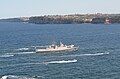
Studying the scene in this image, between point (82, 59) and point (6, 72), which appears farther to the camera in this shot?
point (82, 59)

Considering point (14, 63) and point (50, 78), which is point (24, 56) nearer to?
point (14, 63)

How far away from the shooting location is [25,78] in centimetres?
7444

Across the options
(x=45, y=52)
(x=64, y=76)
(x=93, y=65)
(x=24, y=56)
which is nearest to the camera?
(x=64, y=76)

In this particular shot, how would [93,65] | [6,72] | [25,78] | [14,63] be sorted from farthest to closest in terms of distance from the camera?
1. [14,63]
2. [93,65]
3. [6,72]
4. [25,78]

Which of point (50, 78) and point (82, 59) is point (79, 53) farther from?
point (50, 78)

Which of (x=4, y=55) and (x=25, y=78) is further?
(x=4, y=55)

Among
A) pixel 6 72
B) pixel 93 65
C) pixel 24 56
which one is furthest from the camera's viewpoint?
pixel 24 56

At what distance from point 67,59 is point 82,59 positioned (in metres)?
3.78

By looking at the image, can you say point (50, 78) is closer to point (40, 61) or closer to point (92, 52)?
point (40, 61)

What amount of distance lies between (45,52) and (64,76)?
4395 centimetres

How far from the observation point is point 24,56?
369ft

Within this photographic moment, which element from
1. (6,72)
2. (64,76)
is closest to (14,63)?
(6,72)

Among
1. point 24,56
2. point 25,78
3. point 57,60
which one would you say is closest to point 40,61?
point 57,60

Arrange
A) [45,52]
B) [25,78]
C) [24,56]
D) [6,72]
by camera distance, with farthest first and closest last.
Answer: [45,52] → [24,56] → [6,72] → [25,78]
